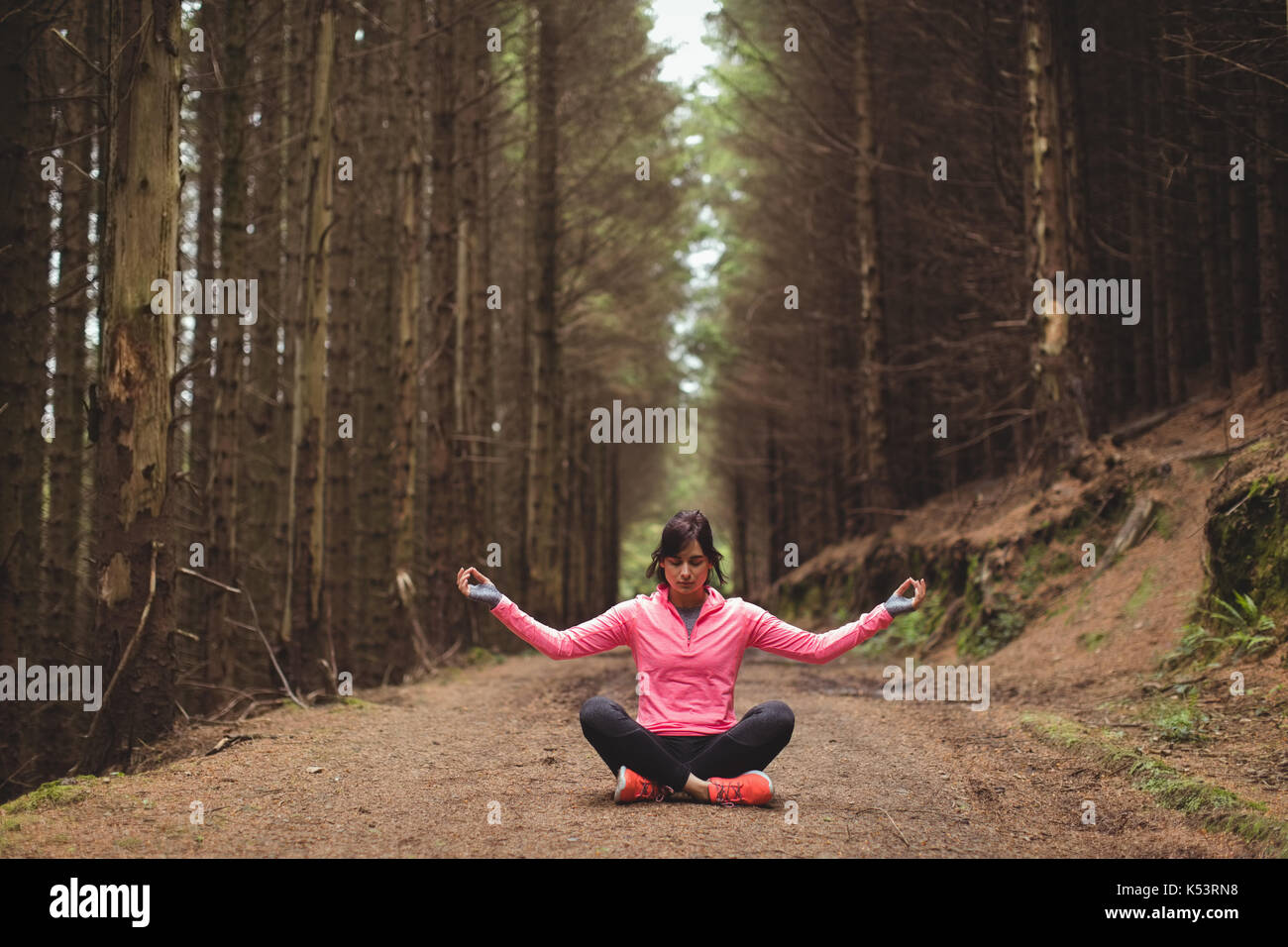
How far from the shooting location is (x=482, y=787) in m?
5.23

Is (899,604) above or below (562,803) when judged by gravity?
above

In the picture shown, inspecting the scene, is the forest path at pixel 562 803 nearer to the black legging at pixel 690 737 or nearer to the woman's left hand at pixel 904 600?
the black legging at pixel 690 737

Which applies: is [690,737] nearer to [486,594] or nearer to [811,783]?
[811,783]

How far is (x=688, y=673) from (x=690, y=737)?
0.31 metres

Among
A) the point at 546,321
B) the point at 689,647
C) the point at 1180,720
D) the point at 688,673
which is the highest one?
the point at 546,321

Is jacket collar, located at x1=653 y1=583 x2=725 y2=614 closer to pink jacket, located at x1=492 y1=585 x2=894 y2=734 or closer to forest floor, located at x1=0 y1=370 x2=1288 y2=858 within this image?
pink jacket, located at x1=492 y1=585 x2=894 y2=734

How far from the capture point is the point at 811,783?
213 inches

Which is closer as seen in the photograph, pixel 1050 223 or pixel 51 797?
pixel 51 797

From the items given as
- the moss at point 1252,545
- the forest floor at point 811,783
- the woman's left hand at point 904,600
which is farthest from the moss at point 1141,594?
the woman's left hand at point 904,600

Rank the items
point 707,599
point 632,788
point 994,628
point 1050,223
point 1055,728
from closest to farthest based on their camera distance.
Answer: point 632,788, point 707,599, point 1055,728, point 994,628, point 1050,223

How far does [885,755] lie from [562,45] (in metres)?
15.4

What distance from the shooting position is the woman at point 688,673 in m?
4.65

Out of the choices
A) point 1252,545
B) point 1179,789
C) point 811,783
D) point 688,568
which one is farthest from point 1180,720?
point 688,568

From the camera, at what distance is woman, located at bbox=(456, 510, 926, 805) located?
15.3 ft
